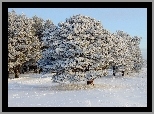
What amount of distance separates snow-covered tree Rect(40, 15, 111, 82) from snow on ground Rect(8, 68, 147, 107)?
0.55m

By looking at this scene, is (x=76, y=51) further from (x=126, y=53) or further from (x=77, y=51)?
(x=126, y=53)

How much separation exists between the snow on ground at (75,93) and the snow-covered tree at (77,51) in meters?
0.55

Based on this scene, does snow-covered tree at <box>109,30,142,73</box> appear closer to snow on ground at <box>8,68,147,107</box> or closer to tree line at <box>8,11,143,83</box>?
snow on ground at <box>8,68,147,107</box>

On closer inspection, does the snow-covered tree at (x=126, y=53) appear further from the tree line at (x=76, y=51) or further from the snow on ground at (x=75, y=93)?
the tree line at (x=76, y=51)

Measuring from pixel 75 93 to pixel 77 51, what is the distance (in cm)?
324

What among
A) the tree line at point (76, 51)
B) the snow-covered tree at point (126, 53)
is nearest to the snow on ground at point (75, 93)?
the tree line at point (76, 51)

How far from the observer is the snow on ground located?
39.2 feet

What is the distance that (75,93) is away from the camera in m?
15.5

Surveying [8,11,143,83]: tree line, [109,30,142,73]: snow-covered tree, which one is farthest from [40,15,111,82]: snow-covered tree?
[109,30,142,73]: snow-covered tree

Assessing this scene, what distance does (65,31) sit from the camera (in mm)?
18484

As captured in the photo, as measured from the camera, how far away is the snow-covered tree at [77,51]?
18.2 meters
